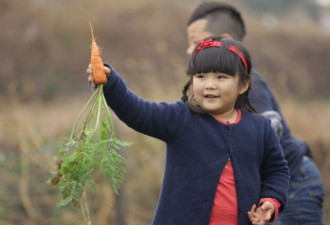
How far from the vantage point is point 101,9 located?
25766 millimetres

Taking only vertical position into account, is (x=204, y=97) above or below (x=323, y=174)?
below

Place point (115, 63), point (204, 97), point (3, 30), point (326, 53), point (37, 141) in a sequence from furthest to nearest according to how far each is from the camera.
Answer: point (326, 53), point (115, 63), point (3, 30), point (37, 141), point (204, 97)

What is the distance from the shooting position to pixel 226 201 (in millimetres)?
2723

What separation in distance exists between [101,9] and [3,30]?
548 centimetres

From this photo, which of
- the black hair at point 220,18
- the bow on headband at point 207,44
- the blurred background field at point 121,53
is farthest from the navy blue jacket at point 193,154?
the blurred background field at point 121,53

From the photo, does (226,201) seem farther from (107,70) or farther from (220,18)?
(220,18)

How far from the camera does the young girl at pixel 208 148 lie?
270 centimetres

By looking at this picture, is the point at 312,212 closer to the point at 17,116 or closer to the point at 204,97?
the point at 204,97

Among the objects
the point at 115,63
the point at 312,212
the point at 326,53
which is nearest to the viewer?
the point at 312,212

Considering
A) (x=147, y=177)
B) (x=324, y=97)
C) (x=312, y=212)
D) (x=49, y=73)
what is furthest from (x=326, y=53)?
(x=312, y=212)

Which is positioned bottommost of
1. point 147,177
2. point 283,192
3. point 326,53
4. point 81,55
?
point 283,192

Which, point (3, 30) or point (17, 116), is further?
point (3, 30)

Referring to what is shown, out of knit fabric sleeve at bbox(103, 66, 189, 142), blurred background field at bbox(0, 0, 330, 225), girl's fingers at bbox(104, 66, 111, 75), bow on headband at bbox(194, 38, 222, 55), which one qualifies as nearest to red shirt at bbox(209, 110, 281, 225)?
knit fabric sleeve at bbox(103, 66, 189, 142)

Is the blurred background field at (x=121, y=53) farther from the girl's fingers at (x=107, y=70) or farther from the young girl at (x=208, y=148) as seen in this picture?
the girl's fingers at (x=107, y=70)
